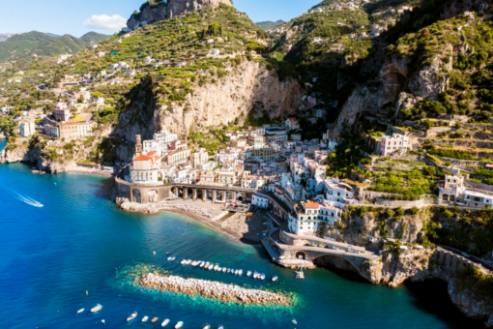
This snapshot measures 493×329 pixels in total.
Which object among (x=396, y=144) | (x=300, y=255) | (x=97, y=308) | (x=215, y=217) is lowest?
(x=97, y=308)

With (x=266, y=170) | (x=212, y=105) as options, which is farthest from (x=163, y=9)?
(x=266, y=170)

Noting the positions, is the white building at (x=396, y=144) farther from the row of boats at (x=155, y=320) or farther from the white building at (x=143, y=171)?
the white building at (x=143, y=171)

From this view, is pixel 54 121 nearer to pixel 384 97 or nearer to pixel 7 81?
pixel 384 97

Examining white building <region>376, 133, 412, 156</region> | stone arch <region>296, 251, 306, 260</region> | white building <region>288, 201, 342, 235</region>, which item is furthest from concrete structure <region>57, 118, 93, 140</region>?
white building <region>376, 133, 412, 156</region>

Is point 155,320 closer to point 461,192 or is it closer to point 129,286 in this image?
point 129,286

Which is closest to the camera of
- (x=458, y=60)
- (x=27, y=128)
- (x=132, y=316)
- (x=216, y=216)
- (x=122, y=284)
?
(x=132, y=316)

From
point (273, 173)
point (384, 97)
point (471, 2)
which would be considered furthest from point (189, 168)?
point (471, 2)
